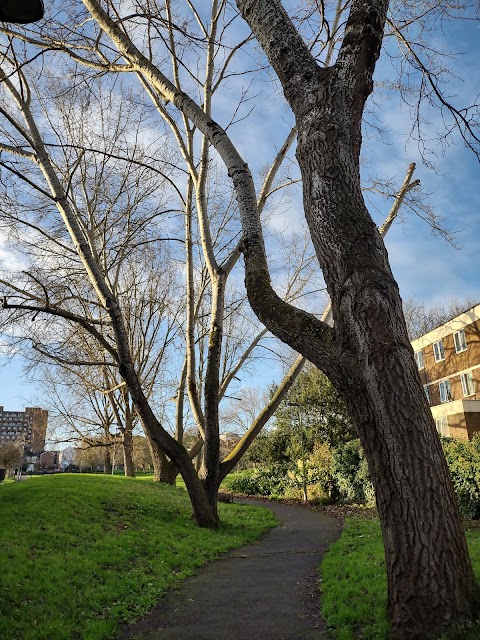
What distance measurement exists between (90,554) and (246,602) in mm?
3091

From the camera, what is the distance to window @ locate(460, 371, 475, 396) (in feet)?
80.7

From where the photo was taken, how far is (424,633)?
346 cm

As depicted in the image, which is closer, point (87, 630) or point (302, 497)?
point (87, 630)

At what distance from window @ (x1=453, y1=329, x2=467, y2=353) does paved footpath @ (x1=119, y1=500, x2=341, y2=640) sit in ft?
59.0

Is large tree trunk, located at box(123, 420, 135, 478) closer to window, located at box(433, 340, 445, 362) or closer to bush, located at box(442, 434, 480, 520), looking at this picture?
bush, located at box(442, 434, 480, 520)

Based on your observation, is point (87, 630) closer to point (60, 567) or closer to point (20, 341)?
point (60, 567)

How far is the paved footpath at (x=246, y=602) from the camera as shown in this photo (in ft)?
17.0

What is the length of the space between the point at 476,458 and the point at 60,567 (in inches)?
418

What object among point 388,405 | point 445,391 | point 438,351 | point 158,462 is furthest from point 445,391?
point 388,405

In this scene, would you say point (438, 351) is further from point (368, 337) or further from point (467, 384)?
point (368, 337)

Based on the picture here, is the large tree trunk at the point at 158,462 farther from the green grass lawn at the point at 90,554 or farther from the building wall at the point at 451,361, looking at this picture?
the building wall at the point at 451,361

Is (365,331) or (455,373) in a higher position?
(455,373)

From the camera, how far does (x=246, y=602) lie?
622 centimetres

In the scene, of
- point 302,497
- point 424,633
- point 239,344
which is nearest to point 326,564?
point 424,633
